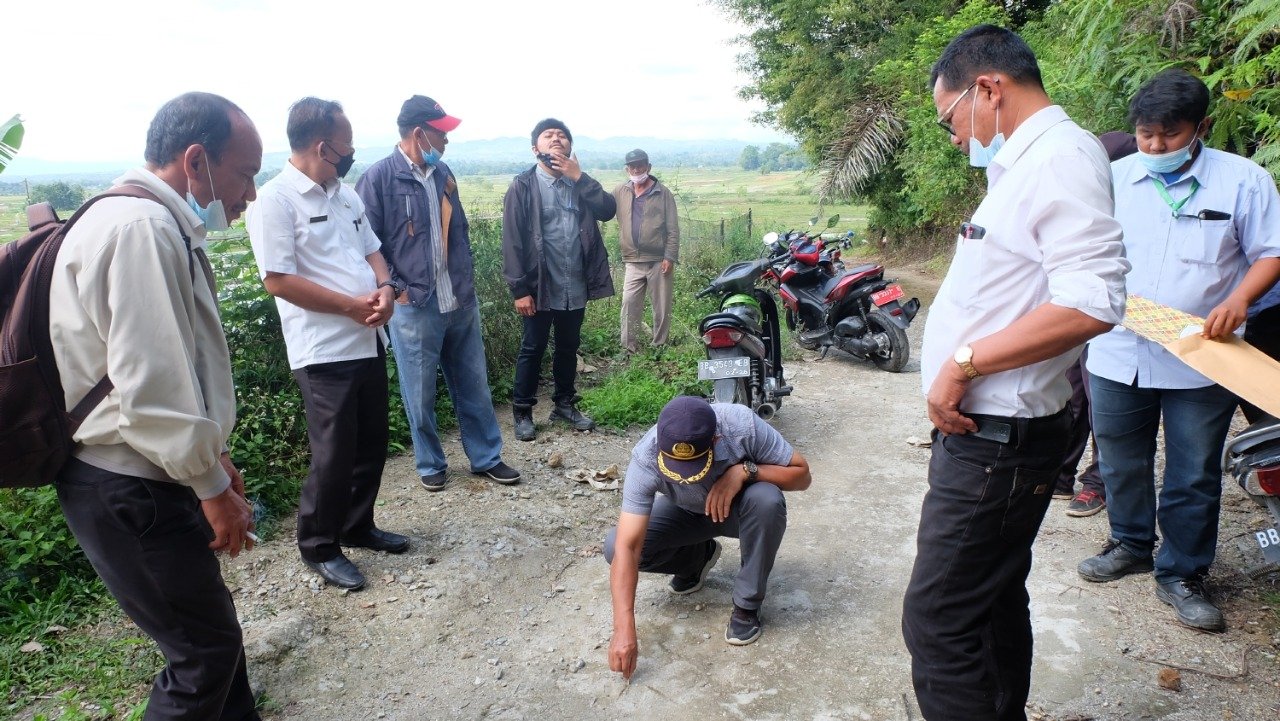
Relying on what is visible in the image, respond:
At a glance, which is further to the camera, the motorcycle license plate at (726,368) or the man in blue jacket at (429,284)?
the motorcycle license plate at (726,368)

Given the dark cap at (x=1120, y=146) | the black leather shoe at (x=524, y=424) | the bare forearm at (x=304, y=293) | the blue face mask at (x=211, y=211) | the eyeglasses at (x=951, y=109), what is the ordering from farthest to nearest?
the black leather shoe at (x=524, y=424), the dark cap at (x=1120, y=146), the bare forearm at (x=304, y=293), the blue face mask at (x=211, y=211), the eyeglasses at (x=951, y=109)

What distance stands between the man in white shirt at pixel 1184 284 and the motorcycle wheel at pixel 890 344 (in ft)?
12.1

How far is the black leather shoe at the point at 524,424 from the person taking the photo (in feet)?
17.7

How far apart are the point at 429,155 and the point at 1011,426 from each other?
3.40 metres

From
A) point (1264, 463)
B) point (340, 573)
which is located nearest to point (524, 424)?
point (340, 573)

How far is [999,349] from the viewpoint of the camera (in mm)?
1901

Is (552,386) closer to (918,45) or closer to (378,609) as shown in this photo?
(378,609)

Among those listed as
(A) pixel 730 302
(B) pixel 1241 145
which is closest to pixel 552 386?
(A) pixel 730 302

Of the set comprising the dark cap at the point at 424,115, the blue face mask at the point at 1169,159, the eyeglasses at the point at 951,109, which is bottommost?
the blue face mask at the point at 1169,159

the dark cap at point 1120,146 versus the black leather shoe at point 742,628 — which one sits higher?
the dark cap at point 1120,146

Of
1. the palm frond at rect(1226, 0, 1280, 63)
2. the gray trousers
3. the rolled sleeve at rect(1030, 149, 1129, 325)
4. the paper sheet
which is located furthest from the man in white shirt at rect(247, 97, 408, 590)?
the palm frond at rect(1226, 0, 1280, 63)

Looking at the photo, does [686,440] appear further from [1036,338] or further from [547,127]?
[547,127]

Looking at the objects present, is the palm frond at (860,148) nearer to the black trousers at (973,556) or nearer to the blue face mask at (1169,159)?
the blue face mask at (1169,159)

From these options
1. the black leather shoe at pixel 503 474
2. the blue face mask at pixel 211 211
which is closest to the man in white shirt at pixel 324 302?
the blue face mask at pixel 211 211
